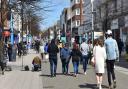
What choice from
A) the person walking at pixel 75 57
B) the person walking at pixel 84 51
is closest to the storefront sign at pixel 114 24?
the person walking at pixel 84 51

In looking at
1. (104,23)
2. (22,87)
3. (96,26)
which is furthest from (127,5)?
(22,87)

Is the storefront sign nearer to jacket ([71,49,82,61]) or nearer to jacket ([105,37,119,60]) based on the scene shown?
jacket ([71,49,82,61])

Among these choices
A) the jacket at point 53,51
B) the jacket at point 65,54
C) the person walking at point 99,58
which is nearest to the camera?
the person walking at point 99,58

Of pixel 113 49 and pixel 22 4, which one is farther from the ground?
pixel 22 4

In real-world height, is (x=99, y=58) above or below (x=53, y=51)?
below

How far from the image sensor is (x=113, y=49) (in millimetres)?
18172

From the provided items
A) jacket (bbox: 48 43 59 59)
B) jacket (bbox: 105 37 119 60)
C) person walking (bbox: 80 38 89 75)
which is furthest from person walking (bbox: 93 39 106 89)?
person walking (bbox: 80 38 89 75)

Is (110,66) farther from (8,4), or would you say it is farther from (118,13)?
(118,13)

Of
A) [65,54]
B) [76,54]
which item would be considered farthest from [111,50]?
[65,54]

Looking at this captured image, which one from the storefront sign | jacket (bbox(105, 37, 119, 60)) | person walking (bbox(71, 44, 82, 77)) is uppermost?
the storefront sign

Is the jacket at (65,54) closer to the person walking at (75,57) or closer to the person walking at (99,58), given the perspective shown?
the person walking at (75,57)

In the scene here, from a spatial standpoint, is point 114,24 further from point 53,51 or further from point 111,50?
point 111,50

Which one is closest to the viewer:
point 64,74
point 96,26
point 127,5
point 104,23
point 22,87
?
point 22,87

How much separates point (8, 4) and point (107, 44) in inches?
398
